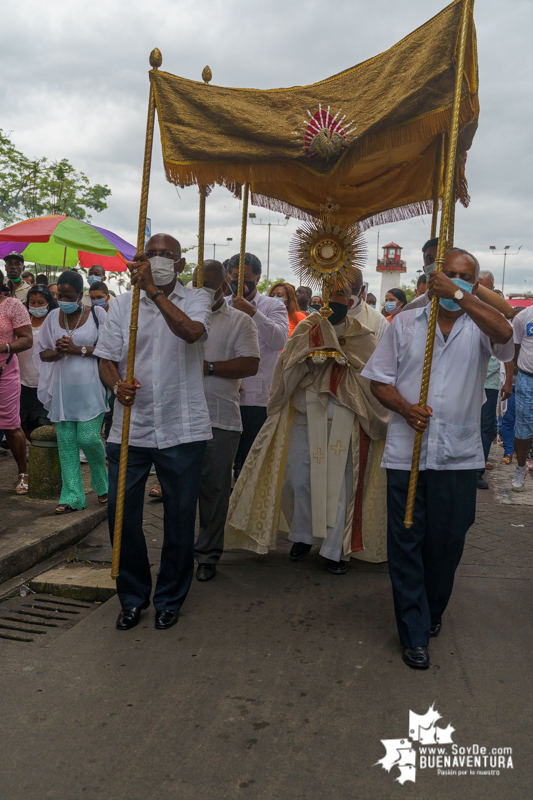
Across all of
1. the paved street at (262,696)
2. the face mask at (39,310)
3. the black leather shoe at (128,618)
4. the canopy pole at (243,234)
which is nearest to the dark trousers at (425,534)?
the paved street at (262,696)

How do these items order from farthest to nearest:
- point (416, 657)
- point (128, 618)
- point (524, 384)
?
point (524, 384), point (128, 618), point (416, 657)

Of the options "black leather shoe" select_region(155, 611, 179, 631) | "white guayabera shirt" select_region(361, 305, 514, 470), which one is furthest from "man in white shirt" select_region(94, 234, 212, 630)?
"white guayabera shirt" select_region(361, 305, 514, 470)

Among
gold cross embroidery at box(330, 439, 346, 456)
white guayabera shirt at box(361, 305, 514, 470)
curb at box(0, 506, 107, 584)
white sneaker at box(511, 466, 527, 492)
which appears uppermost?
white guayabera shirt at box(361, 305, 514, 470)

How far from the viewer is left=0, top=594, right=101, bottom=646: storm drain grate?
3.84 m

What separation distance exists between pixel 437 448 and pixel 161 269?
70.0 inches

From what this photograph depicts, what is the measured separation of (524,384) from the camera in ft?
23.6

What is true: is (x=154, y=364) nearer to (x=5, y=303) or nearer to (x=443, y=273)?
(x=443, y=273)

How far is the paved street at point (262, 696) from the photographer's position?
2469mm

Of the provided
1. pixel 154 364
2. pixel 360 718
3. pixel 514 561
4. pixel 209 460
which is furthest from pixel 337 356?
pixel 360 718

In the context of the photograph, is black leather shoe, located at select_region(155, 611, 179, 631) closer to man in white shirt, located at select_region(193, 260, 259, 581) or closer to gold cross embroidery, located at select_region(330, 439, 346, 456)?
man in white shirt, located at select_region(193, 260, 259, 581)

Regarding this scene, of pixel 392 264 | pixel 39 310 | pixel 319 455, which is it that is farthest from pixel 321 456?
pixel 392 264

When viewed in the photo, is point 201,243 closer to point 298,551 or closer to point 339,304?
point 339,304
